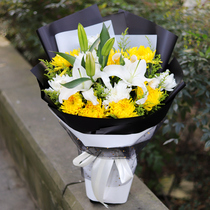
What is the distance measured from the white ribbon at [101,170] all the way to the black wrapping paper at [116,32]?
0.56 feet

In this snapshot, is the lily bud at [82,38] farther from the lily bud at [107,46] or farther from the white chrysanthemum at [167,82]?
the white chrysanthemum at [167,82]

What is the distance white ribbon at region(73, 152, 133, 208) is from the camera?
112 cm

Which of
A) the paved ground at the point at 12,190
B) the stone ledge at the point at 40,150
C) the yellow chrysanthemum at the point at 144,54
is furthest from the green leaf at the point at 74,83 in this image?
the paved ground at the point at 12,190

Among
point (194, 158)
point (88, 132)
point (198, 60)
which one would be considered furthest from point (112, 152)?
point (194, 158)

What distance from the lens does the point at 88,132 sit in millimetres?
1023

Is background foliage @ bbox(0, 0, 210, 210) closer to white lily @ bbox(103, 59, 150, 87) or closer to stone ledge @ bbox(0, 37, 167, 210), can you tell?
stone ledge @ bbox(0, 37, 167, 210)

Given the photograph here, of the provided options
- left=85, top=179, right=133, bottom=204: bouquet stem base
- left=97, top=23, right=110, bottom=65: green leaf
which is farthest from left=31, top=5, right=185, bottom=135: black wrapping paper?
left=85, top=179, right=133, bottom=204: bouquet stem base

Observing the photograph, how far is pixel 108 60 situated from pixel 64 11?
1.79m

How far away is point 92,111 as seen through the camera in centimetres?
100

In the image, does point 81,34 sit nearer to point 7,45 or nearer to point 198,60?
point 198,60

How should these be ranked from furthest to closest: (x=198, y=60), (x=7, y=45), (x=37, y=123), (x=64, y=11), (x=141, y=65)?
(x=7, y=45) < (x=64, y=11) < (x=37, y=123) < (x=198, y=60) < (x=141, y=65)

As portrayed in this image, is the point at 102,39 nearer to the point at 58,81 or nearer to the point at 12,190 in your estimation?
the point at 58,81

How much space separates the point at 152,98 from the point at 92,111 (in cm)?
22

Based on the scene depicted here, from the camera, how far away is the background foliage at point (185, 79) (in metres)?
1.66
